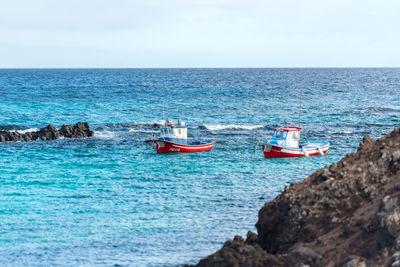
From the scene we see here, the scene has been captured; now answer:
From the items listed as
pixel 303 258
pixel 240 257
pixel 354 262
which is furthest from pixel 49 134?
pixel 354 262

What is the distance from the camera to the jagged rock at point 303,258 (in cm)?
1285

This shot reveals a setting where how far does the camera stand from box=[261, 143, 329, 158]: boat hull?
41.4m

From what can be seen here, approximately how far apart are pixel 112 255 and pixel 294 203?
8306mm

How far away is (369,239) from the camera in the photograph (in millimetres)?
12961

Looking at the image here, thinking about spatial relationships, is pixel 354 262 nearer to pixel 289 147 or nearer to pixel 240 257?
pixel 240 257

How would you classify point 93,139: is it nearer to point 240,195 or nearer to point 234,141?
point 234,141

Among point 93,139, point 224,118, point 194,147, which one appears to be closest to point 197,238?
point 194,147

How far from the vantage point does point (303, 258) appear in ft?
42.8

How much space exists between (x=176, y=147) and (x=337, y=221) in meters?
30.8

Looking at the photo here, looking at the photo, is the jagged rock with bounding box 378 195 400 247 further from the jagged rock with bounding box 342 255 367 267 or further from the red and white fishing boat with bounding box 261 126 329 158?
the red and white fishing boat with bounding box 261 126 329 158

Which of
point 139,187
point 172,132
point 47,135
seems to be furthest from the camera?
point 47,135

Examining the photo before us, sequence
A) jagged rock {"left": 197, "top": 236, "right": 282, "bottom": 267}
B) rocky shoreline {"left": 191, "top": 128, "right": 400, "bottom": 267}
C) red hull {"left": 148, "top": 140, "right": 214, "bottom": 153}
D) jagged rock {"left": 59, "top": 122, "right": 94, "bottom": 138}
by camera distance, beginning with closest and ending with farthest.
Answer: rocky shoreline {"left": 191, "top": 128, "right": 400, "bottom": 267} → jagged rock {"left": 197, "top": 236, "right": 282, "bottom": 267} → red hull {"left": 148, "top": 140, "right": 214, "bottom": 153} → jagged rock {"left": 59, "top": 122, "right": 94, "bottom": 138}

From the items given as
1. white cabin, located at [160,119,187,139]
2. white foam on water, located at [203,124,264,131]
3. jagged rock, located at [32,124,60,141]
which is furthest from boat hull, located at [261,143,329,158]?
jagged rock, located at [32,124,60,141]

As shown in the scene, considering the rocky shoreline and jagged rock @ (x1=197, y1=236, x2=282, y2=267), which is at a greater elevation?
the rocky shoreline
